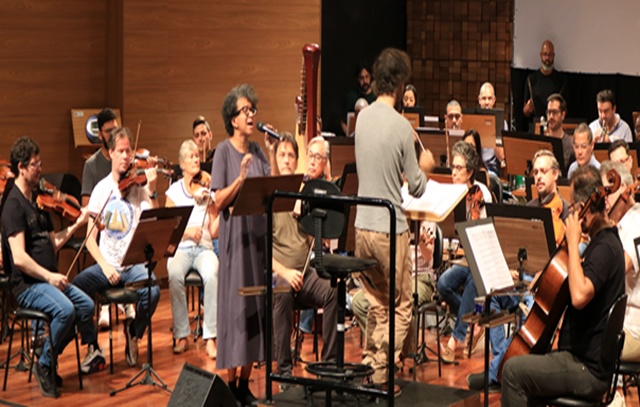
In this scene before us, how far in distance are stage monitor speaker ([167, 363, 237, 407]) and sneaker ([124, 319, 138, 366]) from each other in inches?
112

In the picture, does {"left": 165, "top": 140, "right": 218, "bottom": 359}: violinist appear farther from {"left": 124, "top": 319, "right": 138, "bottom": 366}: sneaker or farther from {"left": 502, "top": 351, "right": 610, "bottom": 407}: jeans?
{"left": 502, "top": 351, "right": 610, "bottom": 407}: jeans

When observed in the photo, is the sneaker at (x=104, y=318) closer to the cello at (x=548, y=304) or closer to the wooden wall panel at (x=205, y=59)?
the wooden wall panel at (x=205, y=59)

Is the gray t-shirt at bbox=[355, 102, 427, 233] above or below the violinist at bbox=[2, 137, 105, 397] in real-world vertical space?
above

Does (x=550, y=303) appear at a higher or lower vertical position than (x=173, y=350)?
higher

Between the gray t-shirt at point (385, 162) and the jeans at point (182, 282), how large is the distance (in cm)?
238

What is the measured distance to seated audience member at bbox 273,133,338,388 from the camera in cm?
609

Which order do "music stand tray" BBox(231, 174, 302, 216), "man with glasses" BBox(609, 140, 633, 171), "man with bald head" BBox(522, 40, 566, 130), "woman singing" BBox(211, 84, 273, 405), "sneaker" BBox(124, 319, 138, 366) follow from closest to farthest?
"music stand tray" BBox(231, 174, 302, 216) → "woman singing" BBox(211, 84, 273, 405) → "sneaker" BBox(124, 319, 138, 366) → "man with glasses" BBox(609, 140, 633, 171) → "man with bald head" BBox(522, 40, 566, 130)

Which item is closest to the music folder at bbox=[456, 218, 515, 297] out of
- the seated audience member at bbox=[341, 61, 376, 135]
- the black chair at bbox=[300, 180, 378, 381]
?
the black chair at bbox=[300, 180, 378, 381]

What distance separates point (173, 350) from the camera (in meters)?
7.20

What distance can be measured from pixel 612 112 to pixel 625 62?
2311 mm

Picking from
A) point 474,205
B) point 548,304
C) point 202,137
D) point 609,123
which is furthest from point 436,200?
point 609,123

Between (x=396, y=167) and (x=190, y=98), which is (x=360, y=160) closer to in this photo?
(x=396, y=167)

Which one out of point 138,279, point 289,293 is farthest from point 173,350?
point 289,293

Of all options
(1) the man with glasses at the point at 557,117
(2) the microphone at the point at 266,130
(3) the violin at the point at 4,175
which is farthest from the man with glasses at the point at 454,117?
(2) the microphone at the point at 266,130
